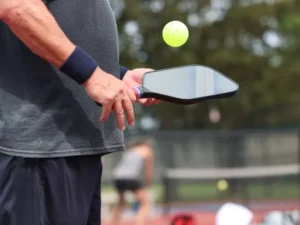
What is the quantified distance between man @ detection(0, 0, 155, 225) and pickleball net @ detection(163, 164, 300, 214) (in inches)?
485

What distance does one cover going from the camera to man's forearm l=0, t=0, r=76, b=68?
1.62 m

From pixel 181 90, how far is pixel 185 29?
379mm

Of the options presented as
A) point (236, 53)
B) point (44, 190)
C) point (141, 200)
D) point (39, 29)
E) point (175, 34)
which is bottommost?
point (44, 190)

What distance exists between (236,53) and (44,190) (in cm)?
2372

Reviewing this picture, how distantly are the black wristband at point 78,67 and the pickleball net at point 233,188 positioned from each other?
41.0 ft

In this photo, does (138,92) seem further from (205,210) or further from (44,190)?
(205,210)

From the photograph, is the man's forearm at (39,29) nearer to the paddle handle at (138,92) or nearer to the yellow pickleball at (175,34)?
the paddle handle at (138,92)

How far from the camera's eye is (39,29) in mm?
1630

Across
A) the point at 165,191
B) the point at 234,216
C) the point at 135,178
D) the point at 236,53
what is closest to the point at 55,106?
the point at 234,216

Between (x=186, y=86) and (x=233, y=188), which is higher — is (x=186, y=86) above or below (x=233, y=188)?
below

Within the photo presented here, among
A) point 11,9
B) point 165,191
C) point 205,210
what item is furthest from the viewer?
point 165,191

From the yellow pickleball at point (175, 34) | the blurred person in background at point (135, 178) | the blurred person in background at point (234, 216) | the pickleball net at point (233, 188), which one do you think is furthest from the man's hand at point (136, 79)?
the pickleball net at point (233, 188)

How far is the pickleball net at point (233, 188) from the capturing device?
14.5 m

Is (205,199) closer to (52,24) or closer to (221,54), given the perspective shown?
(221,54)
